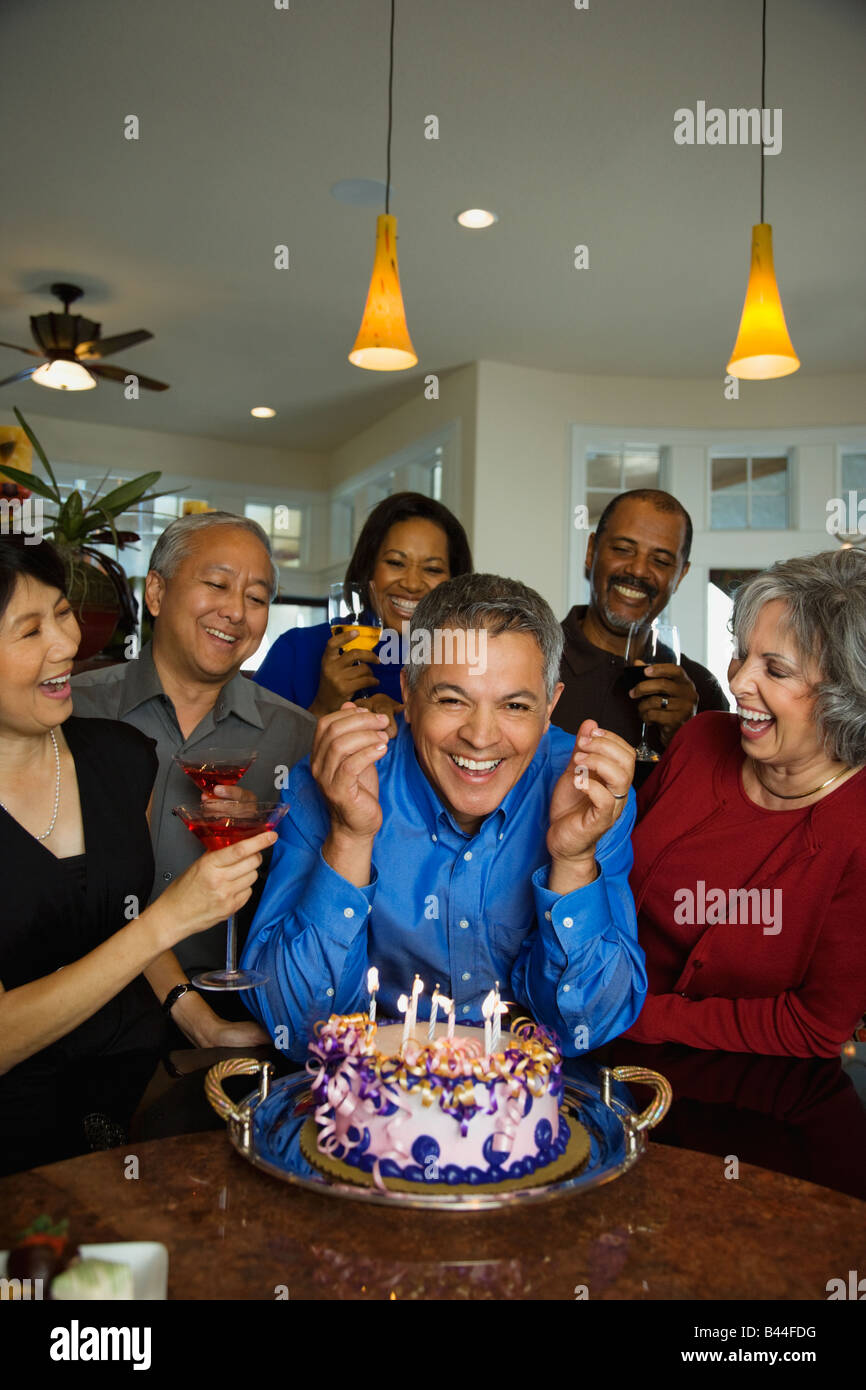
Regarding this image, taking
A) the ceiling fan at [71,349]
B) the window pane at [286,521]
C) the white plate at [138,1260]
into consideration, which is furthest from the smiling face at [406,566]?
the window pane at [286,521]

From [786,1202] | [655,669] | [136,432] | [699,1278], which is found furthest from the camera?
[136,432]

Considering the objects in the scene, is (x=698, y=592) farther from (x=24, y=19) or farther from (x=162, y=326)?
(x=24, y=19)

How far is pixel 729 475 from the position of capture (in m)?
8.25

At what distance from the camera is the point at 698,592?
823 cm

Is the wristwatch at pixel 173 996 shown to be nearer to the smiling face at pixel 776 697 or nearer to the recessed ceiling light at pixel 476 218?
the smiling face at pixel 776 697

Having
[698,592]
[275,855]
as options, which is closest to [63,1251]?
[275,855]

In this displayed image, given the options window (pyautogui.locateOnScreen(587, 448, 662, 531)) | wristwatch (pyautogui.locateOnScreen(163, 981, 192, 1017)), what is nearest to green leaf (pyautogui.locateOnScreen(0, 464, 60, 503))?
wristwatch (pyautogui.locateOnScreen(163, 981, 192, 1017))

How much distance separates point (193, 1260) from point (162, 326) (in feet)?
23.9

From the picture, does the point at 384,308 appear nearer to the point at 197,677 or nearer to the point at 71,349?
the point at 197,677

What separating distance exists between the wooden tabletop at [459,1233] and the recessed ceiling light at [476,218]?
5.23 metres

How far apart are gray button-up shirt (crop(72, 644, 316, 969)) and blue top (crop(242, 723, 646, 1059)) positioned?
643 mm

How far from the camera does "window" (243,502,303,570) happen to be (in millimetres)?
10758

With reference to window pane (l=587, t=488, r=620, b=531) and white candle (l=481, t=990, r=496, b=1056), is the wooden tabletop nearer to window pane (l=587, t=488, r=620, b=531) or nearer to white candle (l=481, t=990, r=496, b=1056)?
white candle (l=481, t=990, r=496, b=1056)

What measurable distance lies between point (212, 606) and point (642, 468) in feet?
20.2
